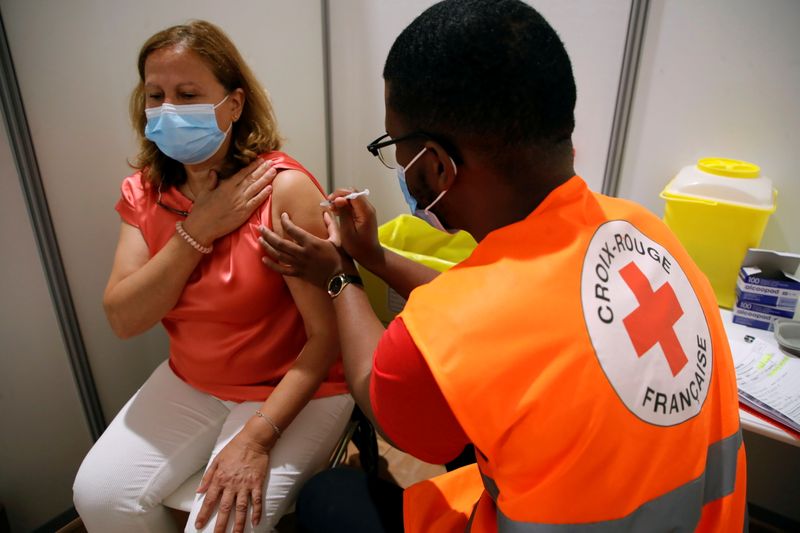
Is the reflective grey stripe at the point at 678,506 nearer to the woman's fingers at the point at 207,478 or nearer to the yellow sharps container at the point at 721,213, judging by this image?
the woman's fingers at the point at 207,478

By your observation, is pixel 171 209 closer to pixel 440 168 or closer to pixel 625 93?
pixel 440 168

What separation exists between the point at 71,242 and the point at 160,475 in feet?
2.41

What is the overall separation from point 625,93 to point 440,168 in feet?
3.99

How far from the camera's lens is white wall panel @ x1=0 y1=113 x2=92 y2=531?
1318 millimetres

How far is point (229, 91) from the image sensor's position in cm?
126

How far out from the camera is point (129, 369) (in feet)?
5.45

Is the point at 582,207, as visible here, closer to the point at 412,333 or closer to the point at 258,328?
the point at 412,333

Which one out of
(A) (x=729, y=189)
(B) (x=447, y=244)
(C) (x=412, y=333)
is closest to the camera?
(C) (x=412, y=333)

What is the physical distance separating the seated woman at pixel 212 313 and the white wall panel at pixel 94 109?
0.44 feet

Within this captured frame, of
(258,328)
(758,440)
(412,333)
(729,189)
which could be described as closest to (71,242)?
(258,328)

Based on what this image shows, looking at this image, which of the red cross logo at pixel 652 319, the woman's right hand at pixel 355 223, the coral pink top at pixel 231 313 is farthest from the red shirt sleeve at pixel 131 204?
the red cross logo at pixel 652 319

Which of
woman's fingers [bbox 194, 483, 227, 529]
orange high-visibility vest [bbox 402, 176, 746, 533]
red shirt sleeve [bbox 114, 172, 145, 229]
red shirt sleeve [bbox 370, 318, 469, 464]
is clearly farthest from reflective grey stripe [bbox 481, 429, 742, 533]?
red shirt sleeve [bbox 114, 172, 145, 229]

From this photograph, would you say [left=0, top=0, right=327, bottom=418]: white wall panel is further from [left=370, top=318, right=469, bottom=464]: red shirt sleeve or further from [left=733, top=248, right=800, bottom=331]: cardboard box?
[left=733, top=248, right=800, bottom=331]: cardboard box

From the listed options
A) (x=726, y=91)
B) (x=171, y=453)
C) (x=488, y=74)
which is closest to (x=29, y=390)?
(x=171, y=453)
